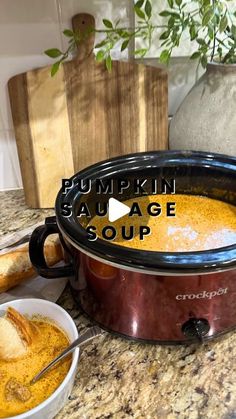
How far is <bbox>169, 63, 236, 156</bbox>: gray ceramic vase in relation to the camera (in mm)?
846

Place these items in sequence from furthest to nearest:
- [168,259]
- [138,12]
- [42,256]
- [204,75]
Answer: [204,75] < [138,12] < [42,256] < [168,259]

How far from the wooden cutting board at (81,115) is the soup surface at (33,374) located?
417mm

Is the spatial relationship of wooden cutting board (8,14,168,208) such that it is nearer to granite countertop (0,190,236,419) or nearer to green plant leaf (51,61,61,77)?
green plant leaf (51,61,61,77)

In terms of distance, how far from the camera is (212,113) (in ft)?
2.82

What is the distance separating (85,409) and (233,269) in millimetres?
279

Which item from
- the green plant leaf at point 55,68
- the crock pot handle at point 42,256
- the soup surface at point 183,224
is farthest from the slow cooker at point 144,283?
the green plant leaf at point 55,68

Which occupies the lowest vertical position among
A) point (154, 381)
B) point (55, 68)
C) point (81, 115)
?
point (154, 381)

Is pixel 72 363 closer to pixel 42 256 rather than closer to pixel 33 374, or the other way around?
pixel 33 374

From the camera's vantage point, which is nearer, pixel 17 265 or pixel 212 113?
pixel 17 265

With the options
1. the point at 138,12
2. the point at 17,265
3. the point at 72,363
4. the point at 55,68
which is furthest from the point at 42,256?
the point at 138,12

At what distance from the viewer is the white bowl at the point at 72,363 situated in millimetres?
491

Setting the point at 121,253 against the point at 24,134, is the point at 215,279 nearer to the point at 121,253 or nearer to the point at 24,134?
the point at 121,253

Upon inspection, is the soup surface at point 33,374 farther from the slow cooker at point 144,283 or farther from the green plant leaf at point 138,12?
the green plant leaf at point 138,12

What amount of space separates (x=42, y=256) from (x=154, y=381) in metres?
0.26
